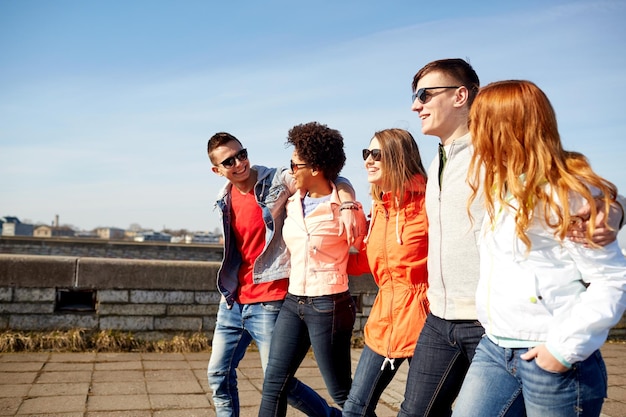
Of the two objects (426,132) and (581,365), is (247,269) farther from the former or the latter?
(581,365)

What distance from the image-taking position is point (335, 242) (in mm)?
3404

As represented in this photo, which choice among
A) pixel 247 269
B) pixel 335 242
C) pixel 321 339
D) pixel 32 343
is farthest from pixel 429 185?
pixel 32 343

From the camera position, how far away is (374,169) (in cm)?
313

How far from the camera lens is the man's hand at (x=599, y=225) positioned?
1.83m

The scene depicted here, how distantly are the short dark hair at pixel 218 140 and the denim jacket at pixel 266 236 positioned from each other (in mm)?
261

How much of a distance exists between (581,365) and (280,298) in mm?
1956

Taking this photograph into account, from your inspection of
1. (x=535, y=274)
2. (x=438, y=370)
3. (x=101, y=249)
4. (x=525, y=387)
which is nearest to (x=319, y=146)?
(x=438, y=370)

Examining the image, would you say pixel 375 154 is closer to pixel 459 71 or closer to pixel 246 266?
pixel 459 71

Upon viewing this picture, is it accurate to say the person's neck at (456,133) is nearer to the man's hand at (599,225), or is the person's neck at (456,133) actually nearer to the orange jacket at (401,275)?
the orange jacket at (401,275)

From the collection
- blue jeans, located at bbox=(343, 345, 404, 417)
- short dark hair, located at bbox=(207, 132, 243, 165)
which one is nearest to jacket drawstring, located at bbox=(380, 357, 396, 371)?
blue jeans, located at bbox=(343, 345, 404, 417)

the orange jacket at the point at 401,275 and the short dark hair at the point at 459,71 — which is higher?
the short dark hair at the point at 459,71

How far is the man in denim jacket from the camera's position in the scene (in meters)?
3.57

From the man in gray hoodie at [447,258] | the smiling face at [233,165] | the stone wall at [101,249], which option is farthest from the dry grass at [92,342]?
the stone wall at [101,249]

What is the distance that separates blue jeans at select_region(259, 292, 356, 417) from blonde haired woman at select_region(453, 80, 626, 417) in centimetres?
115
